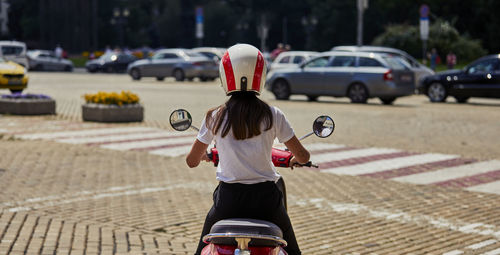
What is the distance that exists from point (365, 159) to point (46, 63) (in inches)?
1569

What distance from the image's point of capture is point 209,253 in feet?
10.6

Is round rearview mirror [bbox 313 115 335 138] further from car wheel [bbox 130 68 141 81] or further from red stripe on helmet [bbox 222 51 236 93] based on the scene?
car wheel [bbox 130 68 141 81]

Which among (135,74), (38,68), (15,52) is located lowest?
(135,74)

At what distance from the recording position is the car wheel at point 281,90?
23.4 metres

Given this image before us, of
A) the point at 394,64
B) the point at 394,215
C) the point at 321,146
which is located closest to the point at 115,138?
the point at 321,146

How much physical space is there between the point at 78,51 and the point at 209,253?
76.8 meters

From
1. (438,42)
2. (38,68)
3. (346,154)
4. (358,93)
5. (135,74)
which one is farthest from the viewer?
(38,68)

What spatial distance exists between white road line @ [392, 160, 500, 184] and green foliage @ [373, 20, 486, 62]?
118 ft

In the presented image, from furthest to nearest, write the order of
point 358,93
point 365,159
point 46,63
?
1. point 46,63
2. point 358,93
3. point 365,159

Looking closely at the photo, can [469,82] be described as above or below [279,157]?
below

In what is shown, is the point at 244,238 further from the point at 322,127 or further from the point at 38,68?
the point at 38,68

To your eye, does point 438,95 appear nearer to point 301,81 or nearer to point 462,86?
point 462,86

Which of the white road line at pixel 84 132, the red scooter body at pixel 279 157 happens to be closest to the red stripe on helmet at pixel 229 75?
the red scooter body at pixel 279 157

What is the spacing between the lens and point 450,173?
9688 mm
